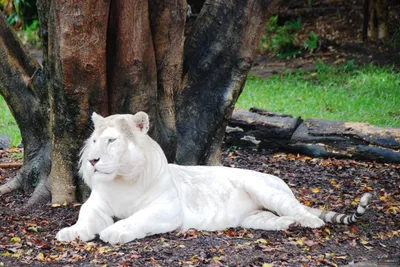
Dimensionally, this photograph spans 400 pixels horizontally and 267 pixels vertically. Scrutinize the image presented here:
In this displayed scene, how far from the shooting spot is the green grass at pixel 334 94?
12750mm

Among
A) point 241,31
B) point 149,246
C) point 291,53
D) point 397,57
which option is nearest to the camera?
point 149,246

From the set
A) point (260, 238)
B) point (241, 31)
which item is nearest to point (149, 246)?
point (260, 238)

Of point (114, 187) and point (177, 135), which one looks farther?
point (177, 135)

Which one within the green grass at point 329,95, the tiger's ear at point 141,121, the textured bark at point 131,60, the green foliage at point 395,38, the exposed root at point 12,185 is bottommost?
the green grass at point 329,95

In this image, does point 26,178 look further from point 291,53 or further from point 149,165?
point 291,53

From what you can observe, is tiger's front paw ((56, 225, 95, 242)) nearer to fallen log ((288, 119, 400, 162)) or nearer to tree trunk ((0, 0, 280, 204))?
tree trunk ((0, 0, 280, 204))

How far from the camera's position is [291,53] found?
60.2 ft

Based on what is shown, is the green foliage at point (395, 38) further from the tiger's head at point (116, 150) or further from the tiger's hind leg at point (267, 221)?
the tiger's head at point (116, 150)

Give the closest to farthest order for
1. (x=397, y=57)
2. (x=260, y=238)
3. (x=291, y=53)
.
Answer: (x=260, y=238) → (x=397, y=57) → (x=291, y=53)

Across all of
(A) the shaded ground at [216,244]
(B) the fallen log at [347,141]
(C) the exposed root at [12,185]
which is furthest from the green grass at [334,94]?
(C) the exposed root at [12,185]

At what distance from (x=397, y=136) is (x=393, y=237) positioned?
339 centimetres

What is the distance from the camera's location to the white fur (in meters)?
5.89

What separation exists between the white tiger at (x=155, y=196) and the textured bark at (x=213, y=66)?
123 centimetres

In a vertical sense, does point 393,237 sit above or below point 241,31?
below
